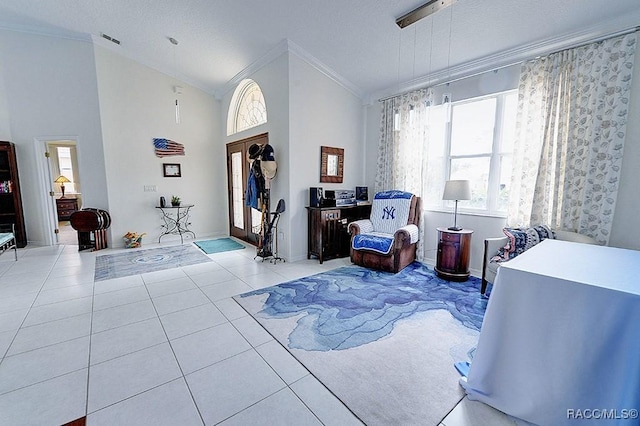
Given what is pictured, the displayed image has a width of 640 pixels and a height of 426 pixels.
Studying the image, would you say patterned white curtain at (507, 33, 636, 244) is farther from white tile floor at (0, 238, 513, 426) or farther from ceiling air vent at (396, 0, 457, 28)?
white tile floor at (0, 238, 513, 426)

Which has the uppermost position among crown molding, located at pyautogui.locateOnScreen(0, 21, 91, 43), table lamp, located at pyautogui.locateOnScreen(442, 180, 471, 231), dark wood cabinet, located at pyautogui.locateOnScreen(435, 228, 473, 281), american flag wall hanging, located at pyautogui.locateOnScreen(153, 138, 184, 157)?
crown molding, located at pyautogui.locateOnScreen(0, 21, 91, 43)

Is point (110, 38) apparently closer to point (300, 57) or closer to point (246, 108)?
point (246, 108)

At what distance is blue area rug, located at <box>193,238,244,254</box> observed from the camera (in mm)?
4982

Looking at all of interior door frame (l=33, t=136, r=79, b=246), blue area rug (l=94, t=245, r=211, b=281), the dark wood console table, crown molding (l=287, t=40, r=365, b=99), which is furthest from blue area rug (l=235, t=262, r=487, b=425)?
interior door frame (l=33, t=136, r=79, b=246)

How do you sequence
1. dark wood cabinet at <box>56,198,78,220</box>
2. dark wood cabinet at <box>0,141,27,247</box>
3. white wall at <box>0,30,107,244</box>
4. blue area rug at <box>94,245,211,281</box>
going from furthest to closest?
1. dark wood cabinet at <box>56,198,78,220</box>
2. dark wood cabinet at <box>0,141,27,247</box>
3. white wall at <box>0,30,107,244</box>
4. blue area rug at <box>94,245,211,281</box>

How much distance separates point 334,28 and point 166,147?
407 cm

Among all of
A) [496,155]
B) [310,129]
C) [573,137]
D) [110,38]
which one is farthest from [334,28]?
[110,38]

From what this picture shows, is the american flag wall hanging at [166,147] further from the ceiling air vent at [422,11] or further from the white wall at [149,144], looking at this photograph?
the ceiling air vent at [422,11]

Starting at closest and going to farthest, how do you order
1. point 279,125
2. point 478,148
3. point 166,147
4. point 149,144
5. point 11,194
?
point 478,148
point 279,125
point 11,194
point 149,144
point 166,147

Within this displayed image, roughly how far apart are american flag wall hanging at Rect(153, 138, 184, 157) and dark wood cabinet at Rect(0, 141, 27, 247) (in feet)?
7.54

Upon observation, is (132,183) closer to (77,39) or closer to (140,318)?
(77,39)

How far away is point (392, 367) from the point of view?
72.2 inches

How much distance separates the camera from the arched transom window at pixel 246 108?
501 cm

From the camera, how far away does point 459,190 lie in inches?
132
